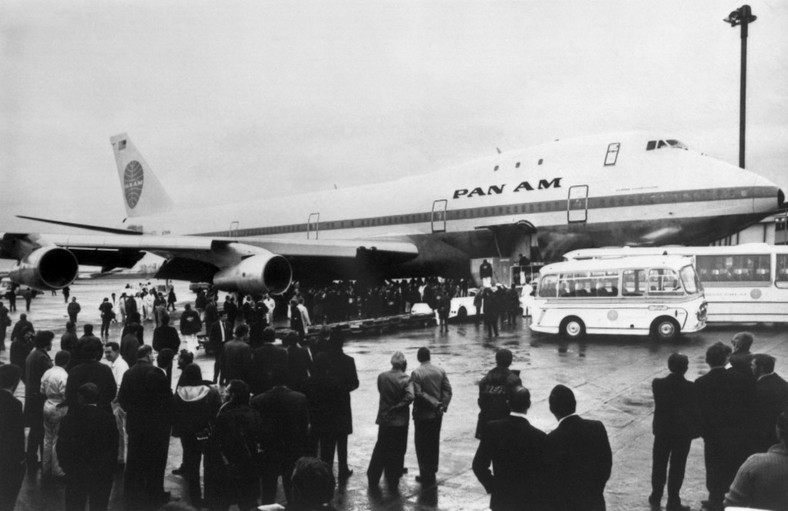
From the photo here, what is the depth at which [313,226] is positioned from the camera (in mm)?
27750

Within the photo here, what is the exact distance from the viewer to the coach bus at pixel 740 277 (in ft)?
59.4

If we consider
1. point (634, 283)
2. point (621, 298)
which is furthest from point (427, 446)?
point (634, 283)

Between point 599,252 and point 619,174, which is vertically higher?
point 619,174

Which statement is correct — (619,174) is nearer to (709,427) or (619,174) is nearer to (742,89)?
(742,89)

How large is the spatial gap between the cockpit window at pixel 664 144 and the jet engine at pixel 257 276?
11688 mm

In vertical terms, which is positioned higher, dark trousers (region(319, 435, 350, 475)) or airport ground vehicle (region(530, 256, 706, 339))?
airport ground vehicle (region(530, 256, 706, 339))

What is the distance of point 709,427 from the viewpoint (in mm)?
5605

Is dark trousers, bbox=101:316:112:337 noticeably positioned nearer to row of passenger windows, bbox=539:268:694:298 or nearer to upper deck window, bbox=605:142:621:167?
row of passenger windows, bbox=539:268:694:298

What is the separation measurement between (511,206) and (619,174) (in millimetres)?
3578

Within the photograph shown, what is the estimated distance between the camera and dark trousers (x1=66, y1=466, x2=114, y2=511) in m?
5.23

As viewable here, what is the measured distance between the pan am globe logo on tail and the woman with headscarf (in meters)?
31.8

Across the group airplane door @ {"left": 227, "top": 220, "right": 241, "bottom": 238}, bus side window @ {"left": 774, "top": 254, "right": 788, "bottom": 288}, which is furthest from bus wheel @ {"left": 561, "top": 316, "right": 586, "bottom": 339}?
airplane door @ {"left": 227, "top": 220, "right": 241, "bottom": 238}

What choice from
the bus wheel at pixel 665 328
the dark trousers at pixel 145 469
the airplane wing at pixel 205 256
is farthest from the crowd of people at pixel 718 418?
the airplane wing at pixel 205 256

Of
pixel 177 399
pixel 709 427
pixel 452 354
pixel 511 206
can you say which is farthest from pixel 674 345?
pixel 177 399
